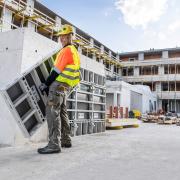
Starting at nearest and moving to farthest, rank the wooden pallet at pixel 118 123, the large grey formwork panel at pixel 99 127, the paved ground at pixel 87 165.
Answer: the paved ground at pixel 87 165 < the large grey formwork panel at pixel 99 127 < the wooden pallet at pixel 118 123

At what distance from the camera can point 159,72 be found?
36.7 meters

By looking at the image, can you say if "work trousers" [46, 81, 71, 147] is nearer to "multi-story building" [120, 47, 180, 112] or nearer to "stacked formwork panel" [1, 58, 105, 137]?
"stacked formwork panel" [1, 58, 105, 137]

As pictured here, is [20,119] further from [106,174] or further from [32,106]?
[106,174]

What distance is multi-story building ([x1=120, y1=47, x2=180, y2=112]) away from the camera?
3512cm

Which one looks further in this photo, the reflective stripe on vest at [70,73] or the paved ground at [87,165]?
the reflective stripe on vest at [70,73]

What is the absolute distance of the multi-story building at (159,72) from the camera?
35.1 m

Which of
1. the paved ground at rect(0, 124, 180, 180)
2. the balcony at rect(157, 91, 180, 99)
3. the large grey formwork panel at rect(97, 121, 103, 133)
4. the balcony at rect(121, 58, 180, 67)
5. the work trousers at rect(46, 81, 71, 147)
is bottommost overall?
the paved ground at rect(0, 124, 180, 180)

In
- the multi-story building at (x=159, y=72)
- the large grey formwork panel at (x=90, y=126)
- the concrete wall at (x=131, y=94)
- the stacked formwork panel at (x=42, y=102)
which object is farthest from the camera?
the multi-story building at (x=159, y=72)

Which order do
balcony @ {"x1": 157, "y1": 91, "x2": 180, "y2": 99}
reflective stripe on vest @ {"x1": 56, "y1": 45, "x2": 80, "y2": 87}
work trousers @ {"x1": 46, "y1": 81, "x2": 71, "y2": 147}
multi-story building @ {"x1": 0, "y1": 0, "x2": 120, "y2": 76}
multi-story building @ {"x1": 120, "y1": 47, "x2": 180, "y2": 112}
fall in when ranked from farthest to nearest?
1. multi-story building @ {"x1": 120, "y1": 47, "x2": 180, "y2": 112}
2. balcony @ {"x1": 157, "y1": 91, "x2": 180, "y2": 99}
3. multi-story building @ {"x1": 0, "y1": 0, "x2": 120, "y2": 76}
4. reflective stripe on vest @ {"x1": 56, "y1": 45, "x2": 80, "y2": 87}
5. work trousers @ {"x1": 46, "y1": 81, "x2": 71, "y2": 147}

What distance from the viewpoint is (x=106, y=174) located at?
2287 mm

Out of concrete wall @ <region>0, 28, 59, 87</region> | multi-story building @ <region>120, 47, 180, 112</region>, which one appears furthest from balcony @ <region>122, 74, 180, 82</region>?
concrete wall @ <region>0, 28, 59, 87</region>

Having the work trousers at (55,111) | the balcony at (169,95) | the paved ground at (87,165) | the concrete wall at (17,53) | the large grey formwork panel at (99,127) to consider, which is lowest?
the paved ground at (87,165)

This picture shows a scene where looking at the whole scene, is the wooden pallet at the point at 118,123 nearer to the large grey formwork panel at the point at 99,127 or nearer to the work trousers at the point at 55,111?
the large grey formwork panel at the point at 99,127

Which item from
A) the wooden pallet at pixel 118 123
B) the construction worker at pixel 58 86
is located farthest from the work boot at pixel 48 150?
the wooden pallet at pixel 118 123
